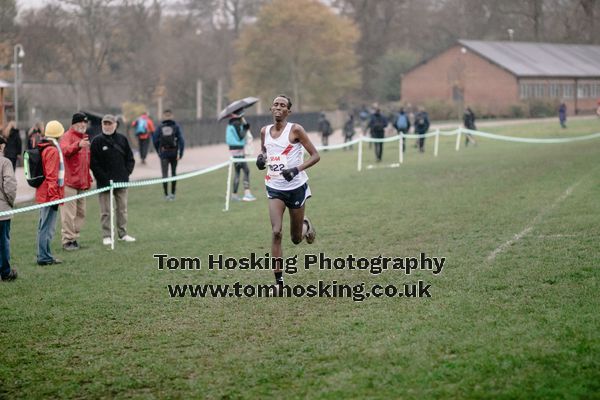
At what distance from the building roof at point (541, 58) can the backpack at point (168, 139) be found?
51671 mm

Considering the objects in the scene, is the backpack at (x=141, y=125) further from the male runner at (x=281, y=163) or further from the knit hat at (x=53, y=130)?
the male runner at (x=281, y=163)

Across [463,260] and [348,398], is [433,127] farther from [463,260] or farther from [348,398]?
[348,398]

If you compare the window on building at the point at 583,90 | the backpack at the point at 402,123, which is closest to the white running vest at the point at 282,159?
the backpack at the point at 402,123

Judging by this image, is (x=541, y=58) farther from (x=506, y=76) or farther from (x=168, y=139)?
(x=168, y=139)

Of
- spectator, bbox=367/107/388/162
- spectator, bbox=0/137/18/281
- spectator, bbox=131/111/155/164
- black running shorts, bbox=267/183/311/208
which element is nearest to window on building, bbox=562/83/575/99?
spectator, bbox=367/107/388/162

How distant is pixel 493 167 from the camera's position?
24828 millimetres

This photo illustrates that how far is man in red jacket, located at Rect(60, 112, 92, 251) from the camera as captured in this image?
13.6 metres

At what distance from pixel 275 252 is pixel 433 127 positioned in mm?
47727

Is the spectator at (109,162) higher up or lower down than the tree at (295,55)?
lower down

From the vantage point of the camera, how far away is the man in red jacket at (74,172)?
13.6 m

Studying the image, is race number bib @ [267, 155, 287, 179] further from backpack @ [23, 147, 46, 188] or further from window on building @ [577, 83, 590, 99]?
window on building @ [577, 83, 590, 99]

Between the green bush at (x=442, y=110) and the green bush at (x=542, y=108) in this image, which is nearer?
the green bush at (x=442, y=110)

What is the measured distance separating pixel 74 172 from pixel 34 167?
1623mm

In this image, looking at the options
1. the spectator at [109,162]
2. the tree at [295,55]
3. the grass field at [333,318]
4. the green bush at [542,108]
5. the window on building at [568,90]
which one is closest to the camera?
the grass field at [333,318]
